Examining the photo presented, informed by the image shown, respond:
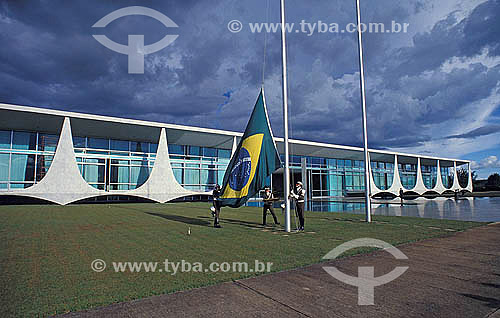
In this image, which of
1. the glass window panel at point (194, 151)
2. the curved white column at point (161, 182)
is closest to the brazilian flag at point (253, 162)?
the curved white column at point (161, 182)

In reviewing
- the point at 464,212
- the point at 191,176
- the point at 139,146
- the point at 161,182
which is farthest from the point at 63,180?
the point at 464,212

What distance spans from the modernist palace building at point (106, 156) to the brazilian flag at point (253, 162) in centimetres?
2104

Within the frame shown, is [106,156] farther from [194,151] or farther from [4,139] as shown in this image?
[194,151]

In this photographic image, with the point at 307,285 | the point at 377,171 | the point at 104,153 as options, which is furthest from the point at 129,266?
the point at 377,171

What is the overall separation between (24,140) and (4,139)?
1.54 metres

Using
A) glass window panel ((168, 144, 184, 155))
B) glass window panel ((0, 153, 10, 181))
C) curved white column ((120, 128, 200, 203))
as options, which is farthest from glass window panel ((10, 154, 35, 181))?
glass window panel ((168, 144, 184, 155))

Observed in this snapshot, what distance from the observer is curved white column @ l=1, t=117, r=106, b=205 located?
27.5 metres

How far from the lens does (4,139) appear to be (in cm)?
2961

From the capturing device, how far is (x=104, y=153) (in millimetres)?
34281

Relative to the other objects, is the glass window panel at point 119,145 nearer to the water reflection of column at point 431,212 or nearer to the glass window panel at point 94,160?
the glass window panel at point 94,160

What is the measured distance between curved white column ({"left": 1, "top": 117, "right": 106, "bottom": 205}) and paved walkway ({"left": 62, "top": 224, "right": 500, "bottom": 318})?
28546 mm

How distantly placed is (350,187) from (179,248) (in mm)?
49547

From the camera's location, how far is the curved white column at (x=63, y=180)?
27.5 m

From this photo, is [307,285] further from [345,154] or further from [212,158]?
[345,154]
